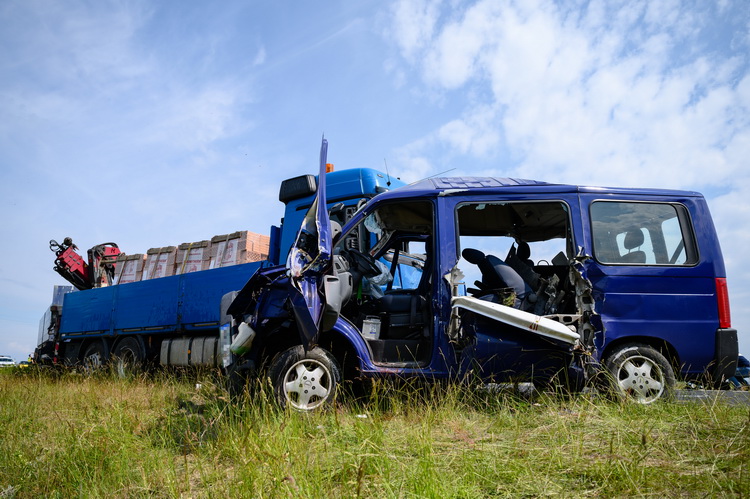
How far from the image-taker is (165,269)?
33.3ft

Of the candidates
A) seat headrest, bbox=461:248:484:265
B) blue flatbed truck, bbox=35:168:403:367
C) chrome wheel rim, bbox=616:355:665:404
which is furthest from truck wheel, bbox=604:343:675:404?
blue flatbed truck, bbox=35:168:403:367

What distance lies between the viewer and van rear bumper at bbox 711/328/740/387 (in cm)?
435

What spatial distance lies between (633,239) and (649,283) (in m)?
0.43

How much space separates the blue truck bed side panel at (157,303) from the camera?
820 centimetres

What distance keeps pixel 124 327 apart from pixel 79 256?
3.89 m

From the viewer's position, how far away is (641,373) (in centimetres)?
434

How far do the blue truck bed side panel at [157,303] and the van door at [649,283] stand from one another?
15.8ft

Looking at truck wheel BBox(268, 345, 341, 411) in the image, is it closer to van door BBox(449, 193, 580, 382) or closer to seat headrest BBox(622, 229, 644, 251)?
van door BBox(449, 193, 580, 382)

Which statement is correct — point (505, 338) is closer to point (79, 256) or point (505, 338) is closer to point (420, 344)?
point (420, 344)

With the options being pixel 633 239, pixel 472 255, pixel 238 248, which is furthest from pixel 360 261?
pixel 238 248

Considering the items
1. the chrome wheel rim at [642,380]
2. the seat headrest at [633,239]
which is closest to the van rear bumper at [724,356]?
the chrome wheel rim at [642,380]

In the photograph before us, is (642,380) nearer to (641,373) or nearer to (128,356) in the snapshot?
(641,373)

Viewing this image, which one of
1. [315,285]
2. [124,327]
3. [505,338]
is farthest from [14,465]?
[124,327]

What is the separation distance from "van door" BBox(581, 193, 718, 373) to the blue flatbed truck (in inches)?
115
